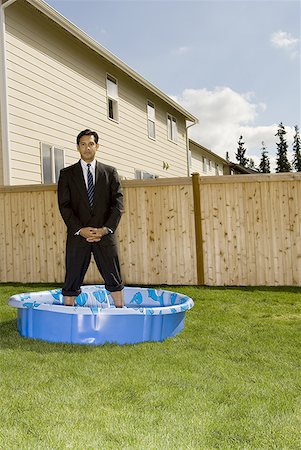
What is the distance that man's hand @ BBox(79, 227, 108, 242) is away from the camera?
495 centimetres

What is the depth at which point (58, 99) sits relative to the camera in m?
11.9

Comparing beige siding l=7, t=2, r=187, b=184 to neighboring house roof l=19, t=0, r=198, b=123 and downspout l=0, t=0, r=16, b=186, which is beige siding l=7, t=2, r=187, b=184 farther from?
neighboring house roof l=19, t=0, r=198, b=123

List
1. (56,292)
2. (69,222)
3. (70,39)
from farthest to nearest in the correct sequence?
(70,39), (56,292), (69,222)

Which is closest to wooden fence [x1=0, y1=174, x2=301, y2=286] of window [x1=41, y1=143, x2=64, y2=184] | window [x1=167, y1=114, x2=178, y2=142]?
window [x1=41, y1=143, x2=64, y2=184]

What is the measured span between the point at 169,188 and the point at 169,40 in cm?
496

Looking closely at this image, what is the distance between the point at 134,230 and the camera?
9.08 metres

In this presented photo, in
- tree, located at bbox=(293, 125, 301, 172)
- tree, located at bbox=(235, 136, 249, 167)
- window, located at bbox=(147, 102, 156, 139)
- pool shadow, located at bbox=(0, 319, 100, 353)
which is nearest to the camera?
pool shadow, located at bbox=(0, 319, 100, 353)

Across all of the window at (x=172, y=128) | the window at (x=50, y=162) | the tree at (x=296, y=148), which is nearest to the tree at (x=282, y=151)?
the tree at (x=296, y=148)

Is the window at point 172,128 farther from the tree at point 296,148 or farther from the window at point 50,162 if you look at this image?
the tree at point 296,148

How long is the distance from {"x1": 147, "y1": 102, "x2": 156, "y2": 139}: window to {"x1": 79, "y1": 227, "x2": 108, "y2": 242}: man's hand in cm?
1284

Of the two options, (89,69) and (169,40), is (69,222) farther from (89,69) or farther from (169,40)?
(89,69)

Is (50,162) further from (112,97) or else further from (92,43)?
(112,97)

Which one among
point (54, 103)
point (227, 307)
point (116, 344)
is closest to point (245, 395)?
point (116, 344)

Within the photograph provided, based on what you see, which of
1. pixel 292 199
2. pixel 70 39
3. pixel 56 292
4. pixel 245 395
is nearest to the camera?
pixel 245 395
